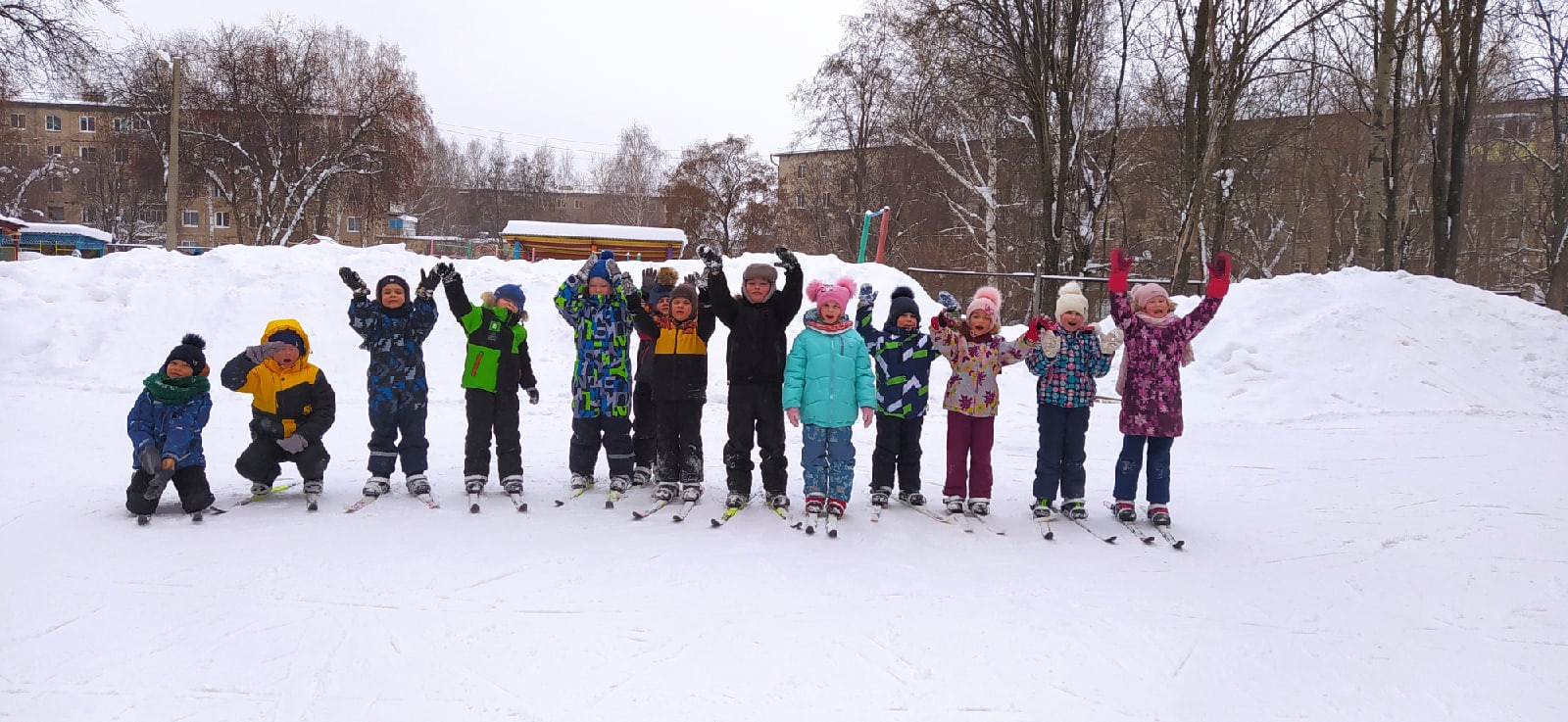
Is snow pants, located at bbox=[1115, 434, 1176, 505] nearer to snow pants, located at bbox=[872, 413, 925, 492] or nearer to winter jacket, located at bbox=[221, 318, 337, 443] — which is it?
snow pants, located at bbox=[872, 413, 925, 492]

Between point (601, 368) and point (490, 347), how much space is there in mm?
731

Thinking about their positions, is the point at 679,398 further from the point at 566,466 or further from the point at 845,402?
the point at 566,466

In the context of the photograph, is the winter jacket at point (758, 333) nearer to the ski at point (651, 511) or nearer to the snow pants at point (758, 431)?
the snow pants at point (758, 431)

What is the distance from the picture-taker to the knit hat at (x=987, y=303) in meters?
5.38

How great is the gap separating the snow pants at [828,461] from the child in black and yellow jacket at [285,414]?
3.07 meters

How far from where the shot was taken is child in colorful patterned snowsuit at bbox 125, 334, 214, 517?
4.72 meters

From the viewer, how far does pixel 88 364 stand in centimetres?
983

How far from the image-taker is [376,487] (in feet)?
17.5

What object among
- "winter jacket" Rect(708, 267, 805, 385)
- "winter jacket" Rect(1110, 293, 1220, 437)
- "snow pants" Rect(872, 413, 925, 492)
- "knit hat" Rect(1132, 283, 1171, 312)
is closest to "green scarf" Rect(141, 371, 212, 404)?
"winter jacket" Rect(708, 267, 805, 385)

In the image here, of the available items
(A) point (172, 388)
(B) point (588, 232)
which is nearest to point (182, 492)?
(A) point (172, 388)

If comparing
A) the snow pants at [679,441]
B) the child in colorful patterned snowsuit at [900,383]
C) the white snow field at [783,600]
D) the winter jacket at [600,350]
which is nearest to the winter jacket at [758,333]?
the snow pants at [679,441]

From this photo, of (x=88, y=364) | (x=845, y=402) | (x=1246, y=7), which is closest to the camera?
(x=845, y=402)

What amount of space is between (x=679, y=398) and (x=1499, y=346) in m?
12.0

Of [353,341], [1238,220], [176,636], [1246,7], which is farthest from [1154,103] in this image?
A: [176,636]
